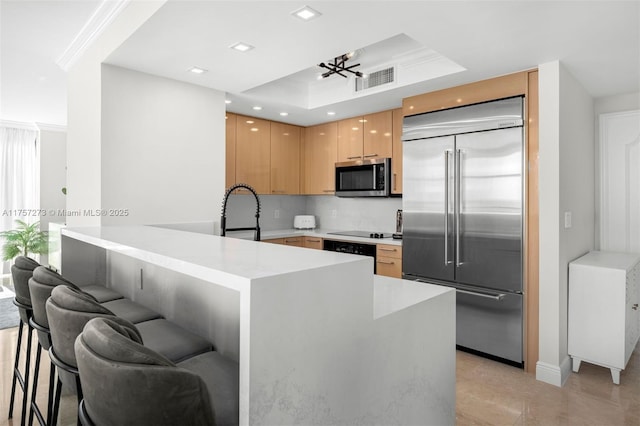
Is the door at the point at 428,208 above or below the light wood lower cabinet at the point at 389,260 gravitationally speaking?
above

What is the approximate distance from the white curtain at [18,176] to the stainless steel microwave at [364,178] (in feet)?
17.6

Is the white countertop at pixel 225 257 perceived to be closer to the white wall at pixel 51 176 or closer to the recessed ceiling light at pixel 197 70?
the recessed ceiling light at pixel 197 70

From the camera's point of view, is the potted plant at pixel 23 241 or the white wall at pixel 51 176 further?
the white wall at pixel 51 176

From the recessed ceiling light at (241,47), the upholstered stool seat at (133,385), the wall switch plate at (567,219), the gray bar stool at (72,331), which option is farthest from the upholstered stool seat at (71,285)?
the wall switch plate at (567,219)

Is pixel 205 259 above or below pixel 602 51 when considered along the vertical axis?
below

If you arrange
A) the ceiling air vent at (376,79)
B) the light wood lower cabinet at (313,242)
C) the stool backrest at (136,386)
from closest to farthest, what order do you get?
1. the stool backrest at (136,386)
2. the ceiling air vent at (376,79)
3. the light wood lower cabinet at (313,242)

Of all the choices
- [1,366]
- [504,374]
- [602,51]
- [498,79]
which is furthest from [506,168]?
[1,366]

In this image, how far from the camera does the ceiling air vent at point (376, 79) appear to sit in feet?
11.2

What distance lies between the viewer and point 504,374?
2836 mm

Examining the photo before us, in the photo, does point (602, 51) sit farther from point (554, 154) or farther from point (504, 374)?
point (504, 374)

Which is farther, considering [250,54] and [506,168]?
[506,168]

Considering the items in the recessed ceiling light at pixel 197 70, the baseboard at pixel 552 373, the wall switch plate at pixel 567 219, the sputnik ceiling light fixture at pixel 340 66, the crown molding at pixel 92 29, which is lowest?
the baseboard at pixel 552 373

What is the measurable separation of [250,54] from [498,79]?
1933 mm

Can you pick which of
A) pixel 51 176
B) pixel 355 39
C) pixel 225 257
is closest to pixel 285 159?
pixel 355 39
